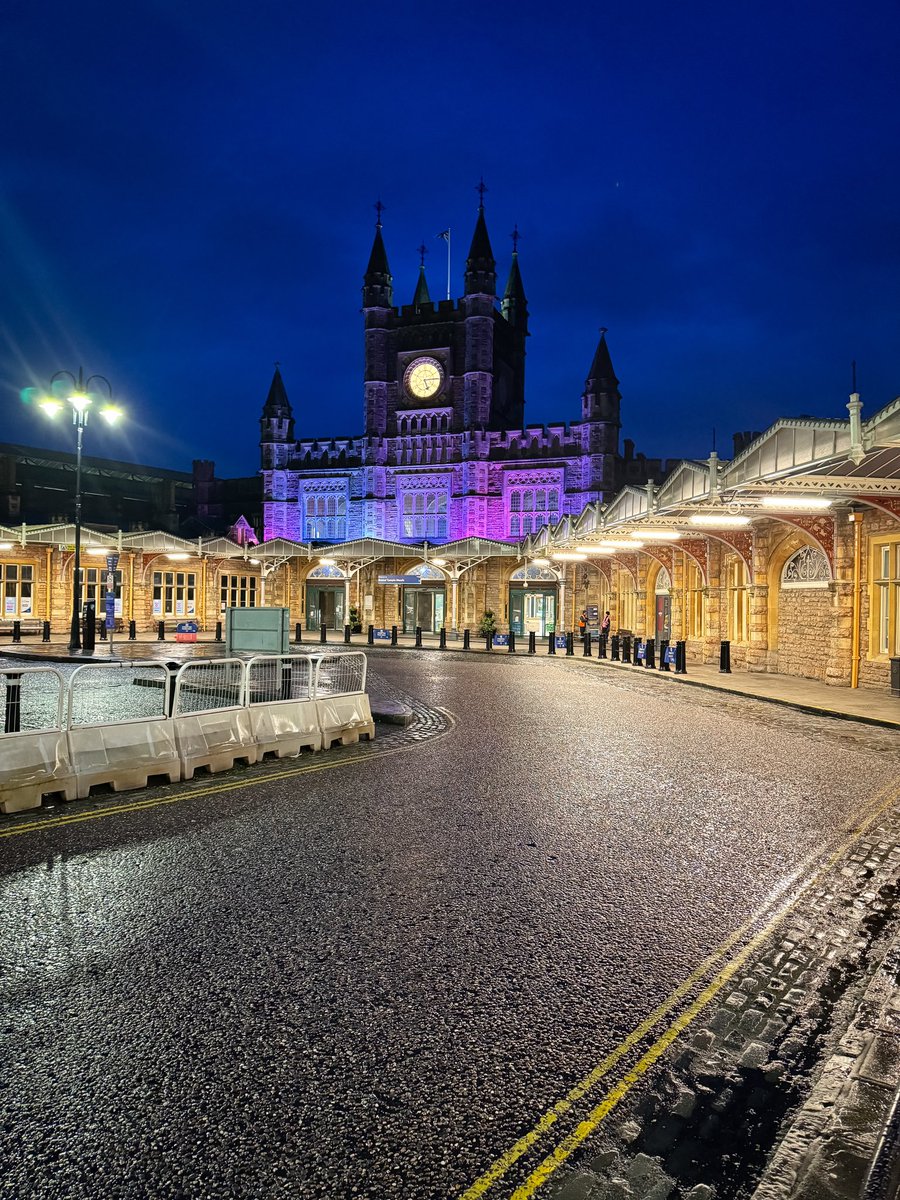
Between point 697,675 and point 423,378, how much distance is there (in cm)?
3609

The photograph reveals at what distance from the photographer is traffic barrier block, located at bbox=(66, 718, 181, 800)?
25.6 ft

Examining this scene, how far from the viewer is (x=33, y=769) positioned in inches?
289

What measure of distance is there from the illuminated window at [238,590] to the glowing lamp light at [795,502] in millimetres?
32450

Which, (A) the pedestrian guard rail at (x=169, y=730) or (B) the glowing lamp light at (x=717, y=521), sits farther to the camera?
(B) the glowing lamp light at (x=717, y=521)

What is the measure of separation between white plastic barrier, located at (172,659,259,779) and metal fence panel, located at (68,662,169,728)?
29cm

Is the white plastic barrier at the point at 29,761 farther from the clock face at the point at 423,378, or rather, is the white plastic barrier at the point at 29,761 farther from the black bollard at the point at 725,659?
the clock face at the point at 423,378

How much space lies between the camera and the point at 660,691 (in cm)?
1766

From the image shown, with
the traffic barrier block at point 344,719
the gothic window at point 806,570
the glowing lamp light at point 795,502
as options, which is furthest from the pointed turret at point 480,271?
the traffic barrier block at point 344,719

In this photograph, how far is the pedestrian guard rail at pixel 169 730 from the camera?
7461 mm

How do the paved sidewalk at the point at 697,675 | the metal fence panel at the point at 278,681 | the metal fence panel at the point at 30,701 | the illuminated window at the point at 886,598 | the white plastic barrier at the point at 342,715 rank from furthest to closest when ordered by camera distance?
the illuminated window at the point at 886,598
the paved sidewalk at the point at 697,675
the white plastic barrier at the point at 342,715
the metal fence panel at the point at 278,681
the metal fence panel at the point at 30,701

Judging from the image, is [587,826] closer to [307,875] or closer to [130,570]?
[307,875]

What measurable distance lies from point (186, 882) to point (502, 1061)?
2.95 metres

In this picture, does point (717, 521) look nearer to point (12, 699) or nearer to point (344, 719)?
point (344, 719)

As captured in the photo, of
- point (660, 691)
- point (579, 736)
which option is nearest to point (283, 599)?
point (660, 691)
